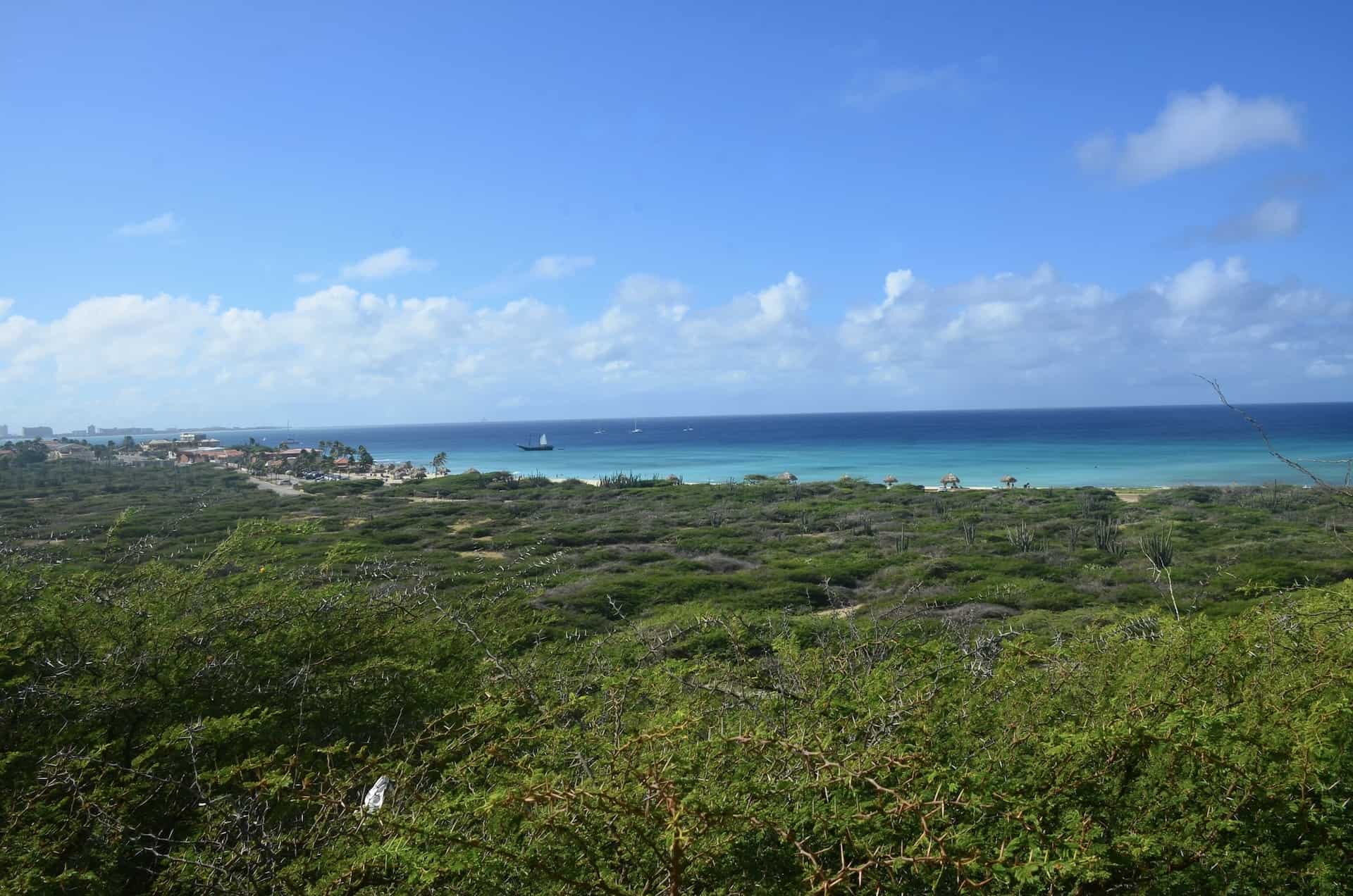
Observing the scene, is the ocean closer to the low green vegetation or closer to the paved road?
the paved road

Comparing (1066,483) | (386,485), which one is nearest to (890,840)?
(386,485)

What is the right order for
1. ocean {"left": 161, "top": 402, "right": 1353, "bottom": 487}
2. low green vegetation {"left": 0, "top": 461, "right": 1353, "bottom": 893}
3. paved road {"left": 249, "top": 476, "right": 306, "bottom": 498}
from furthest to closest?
ocean {"left": 161, "top": 402, "right": 1353, "bottom": 487}, paved road {"left": 249, "top": 476, "right": 306, "bottom": 498}, low green vegetation {"left": 0, "top": 461, "right": 1353, "bottom": 893}

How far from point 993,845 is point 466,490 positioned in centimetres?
3881

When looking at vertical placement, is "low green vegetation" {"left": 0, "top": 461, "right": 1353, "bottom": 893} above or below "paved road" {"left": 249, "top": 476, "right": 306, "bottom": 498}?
above

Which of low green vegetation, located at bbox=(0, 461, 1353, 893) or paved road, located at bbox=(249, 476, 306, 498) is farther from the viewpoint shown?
paved road, located at bbox=(249, 476, 306, 498)

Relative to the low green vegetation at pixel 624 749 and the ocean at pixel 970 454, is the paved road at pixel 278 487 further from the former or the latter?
the low green vegetation at pixel 624 749

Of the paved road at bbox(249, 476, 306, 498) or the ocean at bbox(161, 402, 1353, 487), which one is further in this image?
the ocean at bbox(161, 402, 1353, 487)

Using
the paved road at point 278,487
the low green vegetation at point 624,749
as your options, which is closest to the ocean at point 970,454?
the paved road at point 278,487

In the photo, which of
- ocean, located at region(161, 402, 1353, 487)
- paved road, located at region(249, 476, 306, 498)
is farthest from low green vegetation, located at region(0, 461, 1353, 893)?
paved road, located at region(249, 476, 306, 498)

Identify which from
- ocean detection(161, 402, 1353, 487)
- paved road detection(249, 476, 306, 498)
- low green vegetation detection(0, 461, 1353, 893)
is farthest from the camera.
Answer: ocean detection(161, 402, 1353, 487)

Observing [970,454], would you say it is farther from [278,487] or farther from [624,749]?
[624,749]

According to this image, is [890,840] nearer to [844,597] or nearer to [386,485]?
[844,597]

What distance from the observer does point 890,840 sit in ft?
6.70

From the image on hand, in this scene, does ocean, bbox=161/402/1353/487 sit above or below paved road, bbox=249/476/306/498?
above
